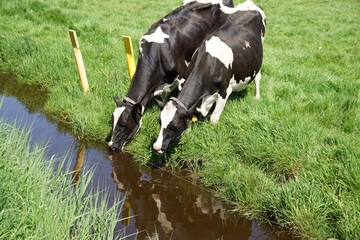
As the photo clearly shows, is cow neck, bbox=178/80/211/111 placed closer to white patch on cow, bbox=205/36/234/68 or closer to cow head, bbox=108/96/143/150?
white patch on cow, bbox=205/36/234/68

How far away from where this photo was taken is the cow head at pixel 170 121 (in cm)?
420

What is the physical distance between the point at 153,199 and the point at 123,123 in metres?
1.37

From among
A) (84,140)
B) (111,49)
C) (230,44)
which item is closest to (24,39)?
(111,49)

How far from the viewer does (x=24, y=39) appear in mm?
8250

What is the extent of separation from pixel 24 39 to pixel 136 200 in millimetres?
6253

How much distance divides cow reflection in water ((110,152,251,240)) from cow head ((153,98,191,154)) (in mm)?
479

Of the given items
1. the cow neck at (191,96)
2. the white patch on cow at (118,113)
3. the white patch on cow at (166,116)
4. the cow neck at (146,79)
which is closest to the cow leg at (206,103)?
the cow neck at (191,96)

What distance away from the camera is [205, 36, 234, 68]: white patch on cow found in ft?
15.7

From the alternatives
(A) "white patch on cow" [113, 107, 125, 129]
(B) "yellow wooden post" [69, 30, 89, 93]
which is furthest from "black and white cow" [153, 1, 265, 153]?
(B) "yellow wooden post" [69, 30, 89, 93]

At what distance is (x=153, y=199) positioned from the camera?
12.8 ft

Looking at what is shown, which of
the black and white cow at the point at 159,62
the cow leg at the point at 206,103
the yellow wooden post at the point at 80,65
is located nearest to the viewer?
the cow leg at the point at 206,103

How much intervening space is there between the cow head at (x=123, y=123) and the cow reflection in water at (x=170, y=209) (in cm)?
42

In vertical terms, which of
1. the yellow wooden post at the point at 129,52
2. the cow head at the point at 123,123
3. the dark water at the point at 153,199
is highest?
the yellow wooden post at the point at 129,52

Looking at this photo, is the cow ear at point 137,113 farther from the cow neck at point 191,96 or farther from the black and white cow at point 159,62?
the cow neck at point 191,96
